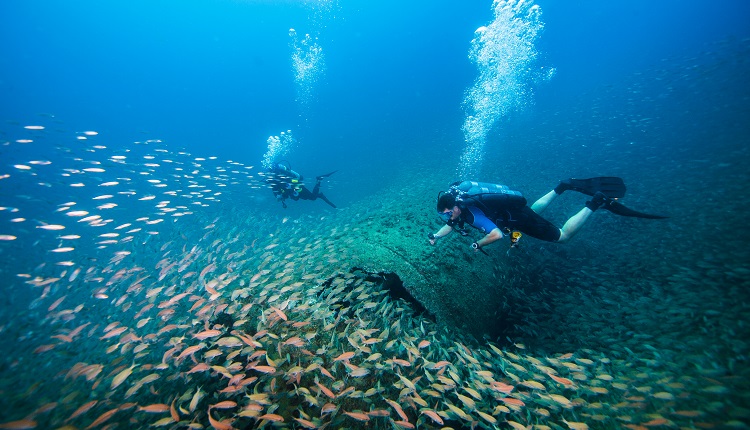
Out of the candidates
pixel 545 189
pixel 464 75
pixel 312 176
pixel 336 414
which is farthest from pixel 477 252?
pixel 464 75

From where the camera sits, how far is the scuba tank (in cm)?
542

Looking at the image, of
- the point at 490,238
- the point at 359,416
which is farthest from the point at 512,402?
the point at 490,238

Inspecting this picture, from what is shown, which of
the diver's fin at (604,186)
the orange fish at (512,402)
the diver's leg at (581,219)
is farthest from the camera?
the diver's fin at (604,186)

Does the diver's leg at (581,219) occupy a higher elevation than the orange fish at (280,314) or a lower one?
higher

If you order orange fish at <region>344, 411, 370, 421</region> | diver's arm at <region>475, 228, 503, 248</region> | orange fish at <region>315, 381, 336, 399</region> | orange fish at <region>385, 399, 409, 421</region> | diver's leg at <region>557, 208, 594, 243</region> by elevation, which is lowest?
orange fish at <region>385, 399, 409, 421</region>

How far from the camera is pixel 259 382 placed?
10.9 feet

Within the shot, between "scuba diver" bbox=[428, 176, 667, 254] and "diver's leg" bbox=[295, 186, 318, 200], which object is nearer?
"scuba diver" bbox=[428, 176, 667, 254]

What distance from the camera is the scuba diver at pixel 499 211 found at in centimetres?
514

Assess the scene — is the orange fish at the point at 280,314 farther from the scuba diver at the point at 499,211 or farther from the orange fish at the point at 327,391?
the scuba diver at the point at 499,211

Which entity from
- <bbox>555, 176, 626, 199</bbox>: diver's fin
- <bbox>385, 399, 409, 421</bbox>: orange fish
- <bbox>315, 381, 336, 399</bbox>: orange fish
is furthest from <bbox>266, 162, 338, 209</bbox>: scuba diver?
<bbox>385, 399, 409, 421</bbox>: orange fish

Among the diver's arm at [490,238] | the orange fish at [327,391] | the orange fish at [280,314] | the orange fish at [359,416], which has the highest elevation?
the diver's arm at [490,238]

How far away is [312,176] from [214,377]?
147 ft

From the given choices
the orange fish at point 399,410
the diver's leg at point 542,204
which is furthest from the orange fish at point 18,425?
the diver's leg at point 542,204

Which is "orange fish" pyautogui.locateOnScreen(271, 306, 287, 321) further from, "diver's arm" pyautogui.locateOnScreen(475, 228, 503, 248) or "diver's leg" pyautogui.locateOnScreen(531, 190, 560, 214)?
"diver's leg" pyautogui.locateOnScreen(531, 190, 560, 214)
